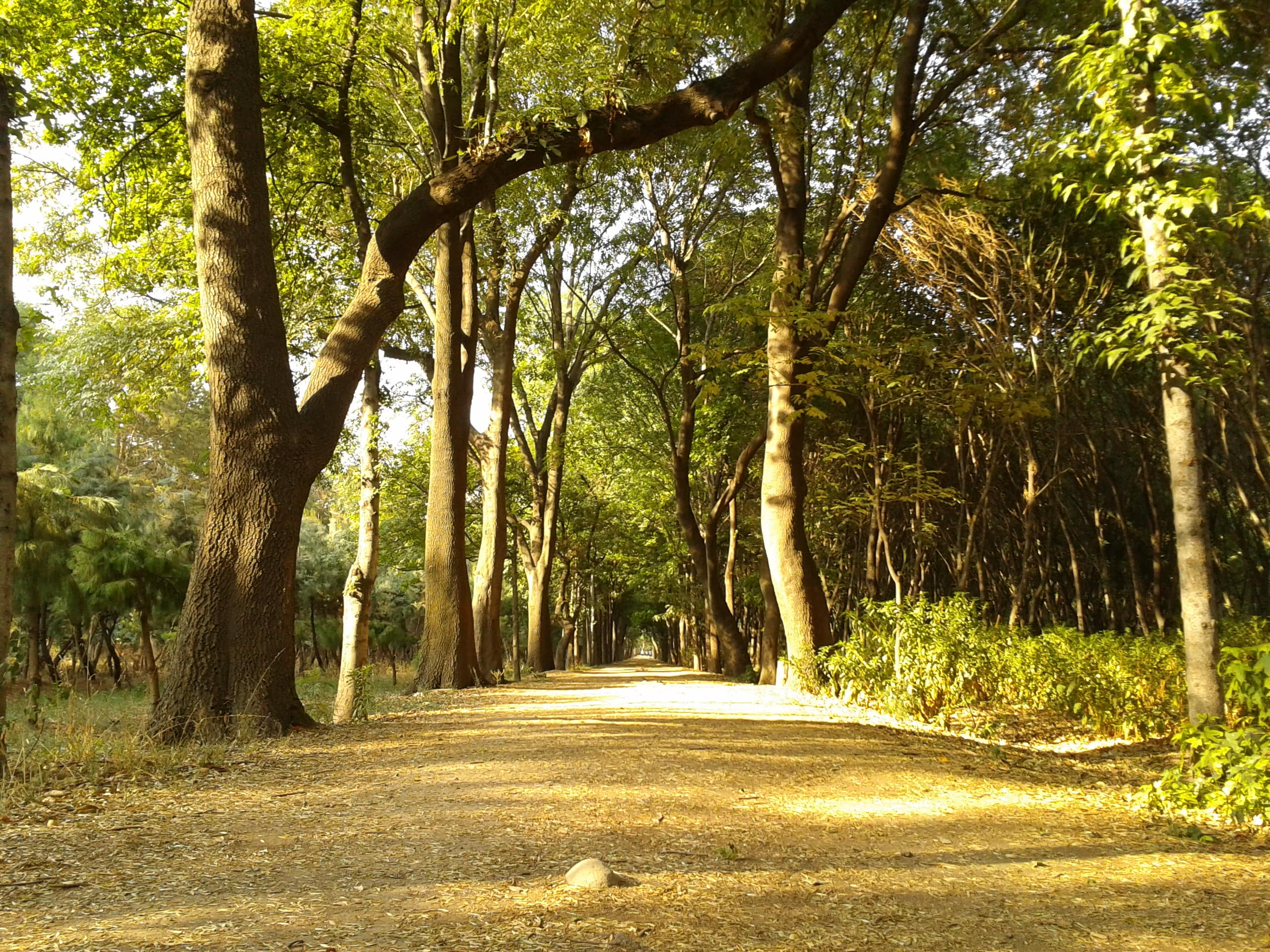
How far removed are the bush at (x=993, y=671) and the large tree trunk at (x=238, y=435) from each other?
20.0 feet

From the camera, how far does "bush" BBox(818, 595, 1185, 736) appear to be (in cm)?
843

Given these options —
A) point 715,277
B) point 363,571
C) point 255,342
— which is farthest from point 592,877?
point 715,277

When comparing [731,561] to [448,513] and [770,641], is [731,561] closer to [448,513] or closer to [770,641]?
[770,641]

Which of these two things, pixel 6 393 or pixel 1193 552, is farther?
pixel 6 393

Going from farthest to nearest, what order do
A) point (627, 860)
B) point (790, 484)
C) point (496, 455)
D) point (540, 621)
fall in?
1. point (540, 621)
2. point (496, 455)
3. point (790, 484)
4. point (627, 860)

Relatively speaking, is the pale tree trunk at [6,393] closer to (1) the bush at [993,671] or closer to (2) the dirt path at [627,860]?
(2) the dirt path at [627,860]

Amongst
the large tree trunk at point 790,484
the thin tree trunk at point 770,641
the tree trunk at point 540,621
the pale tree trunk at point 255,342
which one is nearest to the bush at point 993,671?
the large tree trunk at point 790,484

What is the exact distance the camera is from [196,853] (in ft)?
13.5

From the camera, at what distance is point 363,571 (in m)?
12.0

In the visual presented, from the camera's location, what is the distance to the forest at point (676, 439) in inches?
171

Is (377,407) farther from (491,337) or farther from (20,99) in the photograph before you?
(20,99)

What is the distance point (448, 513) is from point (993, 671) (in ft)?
25.3

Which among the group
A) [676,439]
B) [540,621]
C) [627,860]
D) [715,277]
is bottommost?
[627,860]

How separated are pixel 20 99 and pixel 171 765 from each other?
→ 5.50 m
